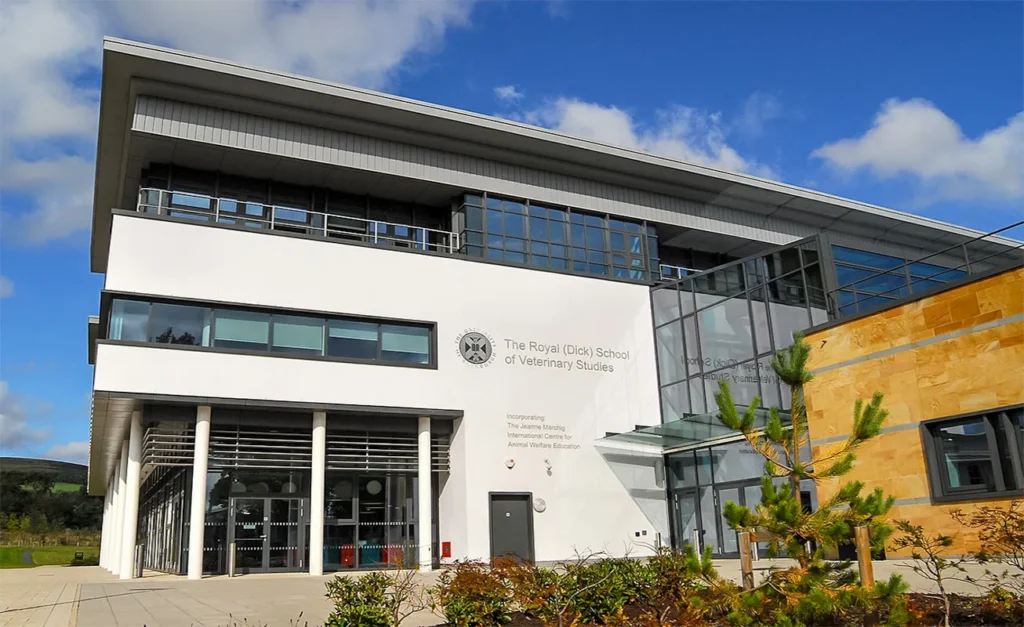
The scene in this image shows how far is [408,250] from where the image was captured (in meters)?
23.2

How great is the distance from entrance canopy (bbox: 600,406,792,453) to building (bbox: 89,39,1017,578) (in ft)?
0.43

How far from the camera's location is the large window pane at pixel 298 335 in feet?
69.2

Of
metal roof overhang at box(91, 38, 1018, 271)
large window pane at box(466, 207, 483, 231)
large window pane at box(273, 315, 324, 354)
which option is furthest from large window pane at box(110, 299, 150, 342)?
large window pane at box(466, 207, 483, 231)

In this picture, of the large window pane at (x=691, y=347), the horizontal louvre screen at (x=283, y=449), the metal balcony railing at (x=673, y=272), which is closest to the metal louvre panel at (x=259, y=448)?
the horizontal louvre screen at (x=283, y=449)

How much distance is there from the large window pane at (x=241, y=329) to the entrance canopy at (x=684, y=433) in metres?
10.0

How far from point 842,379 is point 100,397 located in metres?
16.3

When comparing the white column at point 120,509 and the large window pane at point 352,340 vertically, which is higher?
the large window pane at point 352,340

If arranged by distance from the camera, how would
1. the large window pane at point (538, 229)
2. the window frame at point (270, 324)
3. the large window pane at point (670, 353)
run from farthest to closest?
the large window pane at point (538, 229)
the large window pane at point (670, 353)
the window frame at point (270, 324)

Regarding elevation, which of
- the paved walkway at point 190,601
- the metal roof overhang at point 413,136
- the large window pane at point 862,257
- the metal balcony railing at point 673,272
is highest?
the metal roof overhang at point 413,136

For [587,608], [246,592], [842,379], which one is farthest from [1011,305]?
[246,592]

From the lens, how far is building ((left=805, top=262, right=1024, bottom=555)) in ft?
44.1

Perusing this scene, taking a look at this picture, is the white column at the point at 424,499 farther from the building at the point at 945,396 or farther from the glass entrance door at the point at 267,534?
the building at the point at 945,396

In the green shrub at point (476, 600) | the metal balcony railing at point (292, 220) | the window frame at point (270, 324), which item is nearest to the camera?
the green shrub at point (476, 600)

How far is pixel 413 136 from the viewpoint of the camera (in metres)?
24.1
